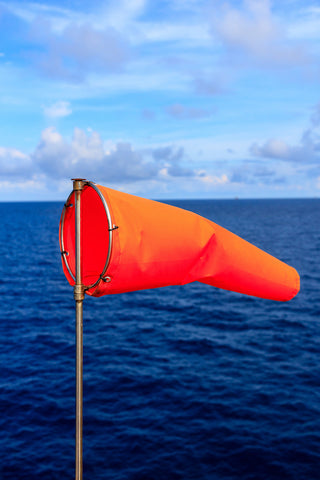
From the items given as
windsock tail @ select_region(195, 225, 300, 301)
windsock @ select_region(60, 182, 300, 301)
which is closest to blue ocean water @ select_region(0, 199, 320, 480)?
windsock tail @ select_region(195, 225, 300, 301)

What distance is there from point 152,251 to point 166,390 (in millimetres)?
20323

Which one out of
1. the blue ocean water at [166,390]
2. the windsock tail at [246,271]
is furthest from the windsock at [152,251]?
the blue ocean water at [166,390]

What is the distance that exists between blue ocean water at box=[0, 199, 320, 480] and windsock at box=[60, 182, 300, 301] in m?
14.5

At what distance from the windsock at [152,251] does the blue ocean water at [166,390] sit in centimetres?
1447

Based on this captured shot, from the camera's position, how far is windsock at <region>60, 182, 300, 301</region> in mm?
4906

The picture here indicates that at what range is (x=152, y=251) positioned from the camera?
515 centimetres

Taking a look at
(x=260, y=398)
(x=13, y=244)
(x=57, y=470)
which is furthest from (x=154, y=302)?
(x=13, y=244)

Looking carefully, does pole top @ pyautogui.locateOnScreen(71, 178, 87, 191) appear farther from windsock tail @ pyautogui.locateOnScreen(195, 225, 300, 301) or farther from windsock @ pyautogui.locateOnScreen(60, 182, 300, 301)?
windsock tail @ pyautogui.locateOnScreen(195, 225, 300, 301)

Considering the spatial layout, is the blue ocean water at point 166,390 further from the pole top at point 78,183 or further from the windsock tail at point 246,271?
the pole top at point 78,183

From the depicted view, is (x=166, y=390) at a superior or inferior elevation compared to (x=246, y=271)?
inferior

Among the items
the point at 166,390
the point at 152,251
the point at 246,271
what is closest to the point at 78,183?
the point at 152,251

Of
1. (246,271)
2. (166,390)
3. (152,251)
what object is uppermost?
(152,251)

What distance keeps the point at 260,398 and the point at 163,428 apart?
565cm

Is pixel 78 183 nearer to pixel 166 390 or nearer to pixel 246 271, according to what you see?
pixel 246 271
